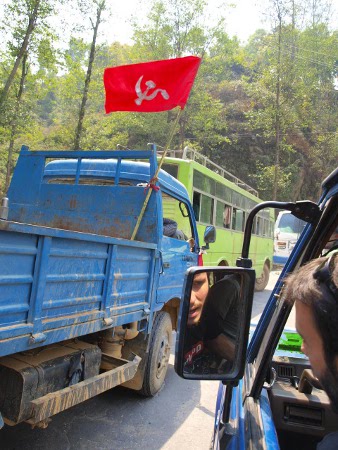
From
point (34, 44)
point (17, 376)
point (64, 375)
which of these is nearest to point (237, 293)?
point (17, 376)

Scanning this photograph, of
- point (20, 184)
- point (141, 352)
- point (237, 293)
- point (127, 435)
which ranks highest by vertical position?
point (20, 184)

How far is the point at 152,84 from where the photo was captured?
488 centimetres

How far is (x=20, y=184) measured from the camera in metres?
4.65

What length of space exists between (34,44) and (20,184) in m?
12.6

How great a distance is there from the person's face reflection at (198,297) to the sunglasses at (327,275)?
50 cm

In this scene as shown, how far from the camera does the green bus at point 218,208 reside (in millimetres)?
8086

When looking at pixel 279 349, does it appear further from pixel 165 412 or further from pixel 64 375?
pixel 165 412

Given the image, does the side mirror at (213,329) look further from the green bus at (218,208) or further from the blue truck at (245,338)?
the green bus at (218,208)

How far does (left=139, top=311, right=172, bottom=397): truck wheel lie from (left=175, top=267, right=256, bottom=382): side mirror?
2757 mm

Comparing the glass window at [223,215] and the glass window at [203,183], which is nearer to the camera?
the glass window at [203,183]

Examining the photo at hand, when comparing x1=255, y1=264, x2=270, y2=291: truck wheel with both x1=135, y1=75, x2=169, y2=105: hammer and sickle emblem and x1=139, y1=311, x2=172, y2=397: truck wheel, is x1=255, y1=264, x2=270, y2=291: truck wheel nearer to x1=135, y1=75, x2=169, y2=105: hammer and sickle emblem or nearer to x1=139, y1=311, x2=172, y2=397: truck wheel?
x1=139, y1=311, x2=172, y2=397: truck wheel

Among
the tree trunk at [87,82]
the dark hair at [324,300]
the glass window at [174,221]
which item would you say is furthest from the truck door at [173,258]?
the tree trunk at [87,82]

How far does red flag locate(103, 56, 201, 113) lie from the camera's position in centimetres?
480

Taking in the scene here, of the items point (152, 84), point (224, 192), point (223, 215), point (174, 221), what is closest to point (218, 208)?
point (223, 215)
